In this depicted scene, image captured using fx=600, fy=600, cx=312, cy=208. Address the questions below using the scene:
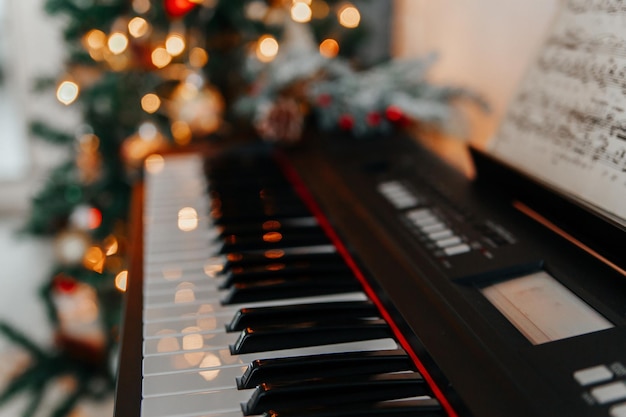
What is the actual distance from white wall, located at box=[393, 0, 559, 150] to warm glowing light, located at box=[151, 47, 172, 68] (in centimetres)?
86

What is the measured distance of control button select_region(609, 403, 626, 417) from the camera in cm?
57

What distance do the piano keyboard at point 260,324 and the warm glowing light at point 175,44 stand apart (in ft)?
2.85

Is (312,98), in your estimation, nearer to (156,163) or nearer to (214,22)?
(156,163)

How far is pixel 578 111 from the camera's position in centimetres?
99

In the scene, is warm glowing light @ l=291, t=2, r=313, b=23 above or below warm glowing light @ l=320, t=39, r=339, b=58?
above

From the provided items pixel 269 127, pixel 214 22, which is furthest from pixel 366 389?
pixel 214 22

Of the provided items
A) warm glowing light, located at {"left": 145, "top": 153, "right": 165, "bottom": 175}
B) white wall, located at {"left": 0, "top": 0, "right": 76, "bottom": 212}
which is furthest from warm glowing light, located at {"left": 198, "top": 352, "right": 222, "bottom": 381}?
white wall, located at {"left": 0, "top": 0, "right": 76, "bottom": 212}

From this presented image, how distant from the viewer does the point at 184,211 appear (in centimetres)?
124

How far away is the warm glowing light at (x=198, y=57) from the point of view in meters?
2.00

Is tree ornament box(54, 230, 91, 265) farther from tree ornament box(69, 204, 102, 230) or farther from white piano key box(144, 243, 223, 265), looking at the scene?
white piano key box(144, 243, 223, 265)

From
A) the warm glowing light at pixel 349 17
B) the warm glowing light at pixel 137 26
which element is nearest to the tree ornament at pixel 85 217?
the warm glowing light at pixel 137 26

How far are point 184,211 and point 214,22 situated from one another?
98 centimetres

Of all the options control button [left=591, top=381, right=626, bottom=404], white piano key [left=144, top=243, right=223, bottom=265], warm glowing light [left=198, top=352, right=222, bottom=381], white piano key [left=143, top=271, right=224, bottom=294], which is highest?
control button [left=591, top=381, right=626, bottom=404]

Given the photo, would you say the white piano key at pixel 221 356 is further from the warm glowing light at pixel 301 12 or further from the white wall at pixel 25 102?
the white wall at pixel 25 102
